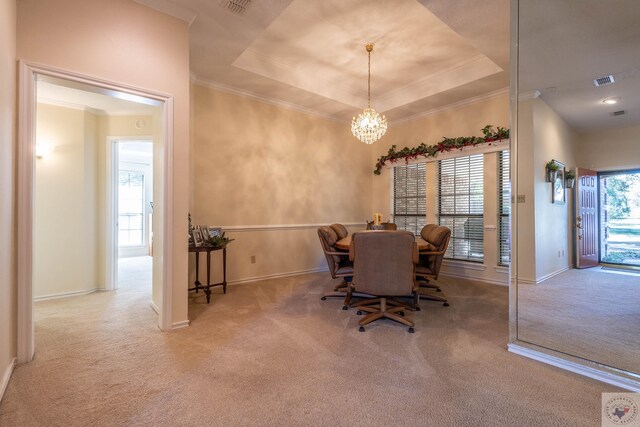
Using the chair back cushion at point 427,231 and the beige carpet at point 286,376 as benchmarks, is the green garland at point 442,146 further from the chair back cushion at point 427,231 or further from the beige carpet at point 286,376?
the beige carpet at point 286,376

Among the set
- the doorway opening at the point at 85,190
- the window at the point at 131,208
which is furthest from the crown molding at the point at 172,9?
the window at the point at 131,208

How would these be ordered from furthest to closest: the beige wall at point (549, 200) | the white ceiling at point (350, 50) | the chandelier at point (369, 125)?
the chandelier at point (369, 125)
the beige wall at point (549, 200)
the white ceiling at point (350, 50)

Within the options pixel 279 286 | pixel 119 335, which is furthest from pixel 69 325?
pixel 279 286

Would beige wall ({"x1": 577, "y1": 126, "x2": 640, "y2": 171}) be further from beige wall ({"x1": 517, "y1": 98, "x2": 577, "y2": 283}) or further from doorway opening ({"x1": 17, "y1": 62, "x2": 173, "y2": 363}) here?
doorway opening ({"x1": 17, "y1": 62, "x2": 173, "y2": 363})

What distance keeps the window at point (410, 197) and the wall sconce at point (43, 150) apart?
5.45m

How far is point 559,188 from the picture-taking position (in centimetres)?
309

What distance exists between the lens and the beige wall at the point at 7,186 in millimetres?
1765

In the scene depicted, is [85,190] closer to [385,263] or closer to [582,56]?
[385,263]

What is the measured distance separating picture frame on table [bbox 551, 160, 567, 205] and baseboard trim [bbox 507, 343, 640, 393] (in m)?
1.79

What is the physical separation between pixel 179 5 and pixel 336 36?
1711 mm

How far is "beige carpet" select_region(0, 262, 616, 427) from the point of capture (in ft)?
5.09

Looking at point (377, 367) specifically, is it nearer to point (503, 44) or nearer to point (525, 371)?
point (525, 371)

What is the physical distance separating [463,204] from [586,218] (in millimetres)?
2010

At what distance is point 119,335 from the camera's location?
2570 mm
